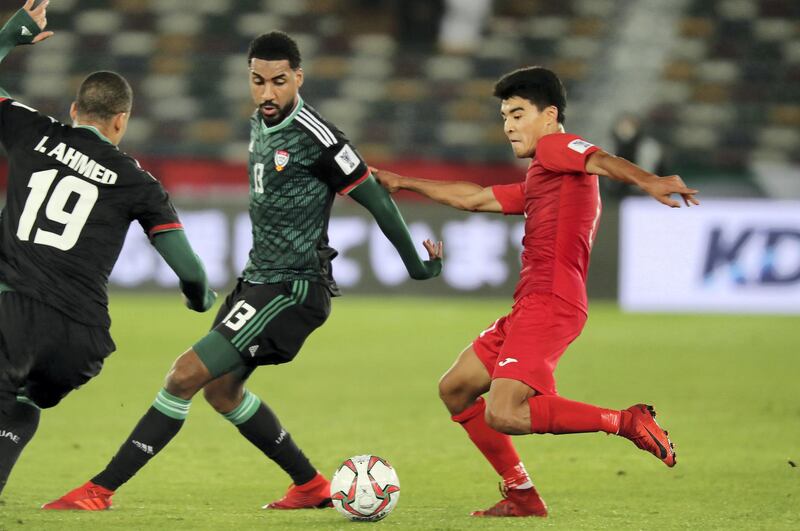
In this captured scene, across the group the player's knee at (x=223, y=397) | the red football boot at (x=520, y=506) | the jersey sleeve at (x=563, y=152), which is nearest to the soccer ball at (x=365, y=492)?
→ the red football boot at (x=520, y=506)

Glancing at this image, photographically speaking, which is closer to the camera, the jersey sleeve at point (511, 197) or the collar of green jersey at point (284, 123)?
the collar of green jersey at point (284, 123)

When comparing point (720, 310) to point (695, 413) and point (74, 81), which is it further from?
point (74, 81)

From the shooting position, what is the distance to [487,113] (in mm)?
17312

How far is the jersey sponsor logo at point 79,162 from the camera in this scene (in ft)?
16.2

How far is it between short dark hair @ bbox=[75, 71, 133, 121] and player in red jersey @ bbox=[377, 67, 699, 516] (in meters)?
1.51

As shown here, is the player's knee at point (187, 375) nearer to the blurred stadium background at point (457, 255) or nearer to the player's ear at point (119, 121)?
the blurred stadium background at point (457, 255)

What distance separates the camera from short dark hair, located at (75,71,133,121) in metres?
5.02

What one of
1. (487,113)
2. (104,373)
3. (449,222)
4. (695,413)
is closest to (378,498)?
(695,413)

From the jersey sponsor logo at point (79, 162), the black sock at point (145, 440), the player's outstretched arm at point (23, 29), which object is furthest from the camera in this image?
the player's outstretched arm at point (23, 29)

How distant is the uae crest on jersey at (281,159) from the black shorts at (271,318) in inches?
18.5

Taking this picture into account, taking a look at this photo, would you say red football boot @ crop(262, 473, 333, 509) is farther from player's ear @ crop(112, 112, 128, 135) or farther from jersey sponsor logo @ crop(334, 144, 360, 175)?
player's ear @ crop(112, 112, 128, 135)

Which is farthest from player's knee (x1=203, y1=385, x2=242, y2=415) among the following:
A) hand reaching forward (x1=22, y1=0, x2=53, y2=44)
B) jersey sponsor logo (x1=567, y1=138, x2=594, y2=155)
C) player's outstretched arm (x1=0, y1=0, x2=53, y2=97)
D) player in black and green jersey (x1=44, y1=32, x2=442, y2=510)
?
jersey sponsor logo (x1=567, y1=138, x2=594, y2=155)

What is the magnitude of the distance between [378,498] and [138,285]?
9899 mm

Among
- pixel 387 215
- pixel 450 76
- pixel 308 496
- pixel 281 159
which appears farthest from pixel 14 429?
pixel 450 76
